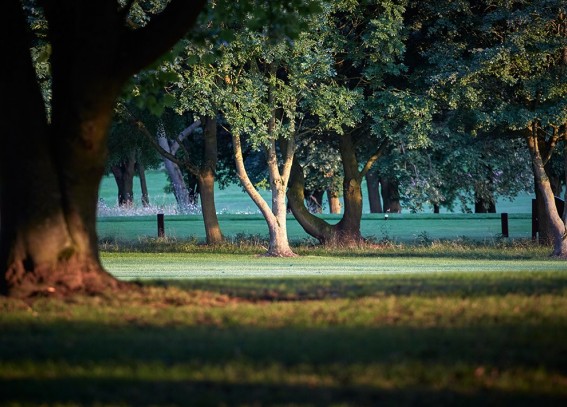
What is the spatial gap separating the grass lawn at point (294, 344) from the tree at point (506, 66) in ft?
59.8

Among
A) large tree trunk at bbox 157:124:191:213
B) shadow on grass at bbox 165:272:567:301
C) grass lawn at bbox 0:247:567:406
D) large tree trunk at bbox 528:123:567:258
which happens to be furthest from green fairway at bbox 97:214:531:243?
grass lawn at bbox 0:247:567:406

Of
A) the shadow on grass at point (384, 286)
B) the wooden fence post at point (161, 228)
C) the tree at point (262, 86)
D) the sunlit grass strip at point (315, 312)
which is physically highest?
the tree at point (262, 86)

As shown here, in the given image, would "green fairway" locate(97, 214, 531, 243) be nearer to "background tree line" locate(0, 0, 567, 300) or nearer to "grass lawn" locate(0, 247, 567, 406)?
"background tree line" locate(0, 0, 567, 300)

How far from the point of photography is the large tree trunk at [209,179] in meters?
37.9

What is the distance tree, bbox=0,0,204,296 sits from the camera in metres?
11.4

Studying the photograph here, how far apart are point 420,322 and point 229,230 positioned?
39.7m

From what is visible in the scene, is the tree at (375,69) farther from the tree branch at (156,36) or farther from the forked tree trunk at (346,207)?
the tree branch at (156,36)

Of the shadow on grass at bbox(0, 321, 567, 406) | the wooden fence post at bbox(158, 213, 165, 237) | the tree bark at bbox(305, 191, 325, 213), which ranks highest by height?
the tree bark at bbox(305, 191, 325, 213)

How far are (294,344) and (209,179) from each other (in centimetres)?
3009

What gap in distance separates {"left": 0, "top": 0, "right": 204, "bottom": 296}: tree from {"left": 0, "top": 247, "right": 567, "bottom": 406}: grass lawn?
0.63 meters

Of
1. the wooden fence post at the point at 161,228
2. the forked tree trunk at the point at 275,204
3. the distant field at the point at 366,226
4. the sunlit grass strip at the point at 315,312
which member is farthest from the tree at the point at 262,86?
the sunlit grass strip at the point at 315,312

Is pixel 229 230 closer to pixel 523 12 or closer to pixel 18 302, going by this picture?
pixel 523 12

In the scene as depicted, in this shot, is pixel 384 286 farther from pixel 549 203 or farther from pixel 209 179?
pixel 209 179

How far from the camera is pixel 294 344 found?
833cm
